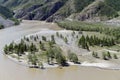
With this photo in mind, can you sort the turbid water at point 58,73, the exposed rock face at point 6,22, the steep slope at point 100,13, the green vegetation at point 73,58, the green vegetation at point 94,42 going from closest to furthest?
the turbid water at point 58,73 → the green vegetation at point 73,58 → the green vegetation at point 94,42 → the exposed rock face at point 6,22 → the steep slope at point 100,13

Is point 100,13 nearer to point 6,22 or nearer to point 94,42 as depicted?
point 6,22

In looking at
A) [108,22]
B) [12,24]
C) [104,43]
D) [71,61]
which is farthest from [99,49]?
[12,24]

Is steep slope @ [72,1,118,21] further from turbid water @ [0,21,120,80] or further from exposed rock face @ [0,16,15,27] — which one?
turbid water @ [0,21,120,80]

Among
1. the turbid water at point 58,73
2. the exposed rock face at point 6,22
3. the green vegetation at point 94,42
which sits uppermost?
the exposed rock face at point 6,22

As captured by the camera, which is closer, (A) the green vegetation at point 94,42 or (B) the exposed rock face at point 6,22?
(A) the green vegetation at point 94,42

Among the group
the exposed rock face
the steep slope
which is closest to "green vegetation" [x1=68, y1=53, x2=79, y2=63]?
the exposed rock face

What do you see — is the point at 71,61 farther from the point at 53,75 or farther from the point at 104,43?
the point at 104,43

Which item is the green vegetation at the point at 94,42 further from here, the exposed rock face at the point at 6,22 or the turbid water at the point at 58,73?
the exposed rock face at the point at 6,22

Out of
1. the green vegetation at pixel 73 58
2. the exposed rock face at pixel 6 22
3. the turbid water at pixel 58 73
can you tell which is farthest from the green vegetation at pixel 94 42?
the exposed rock face at pixel 6 22

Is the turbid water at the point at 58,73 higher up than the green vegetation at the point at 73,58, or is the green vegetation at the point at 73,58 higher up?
the green vegetation at the point at 73,58

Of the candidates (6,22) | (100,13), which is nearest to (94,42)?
(6,22)

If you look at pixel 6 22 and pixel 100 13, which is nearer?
pixel 6 22
